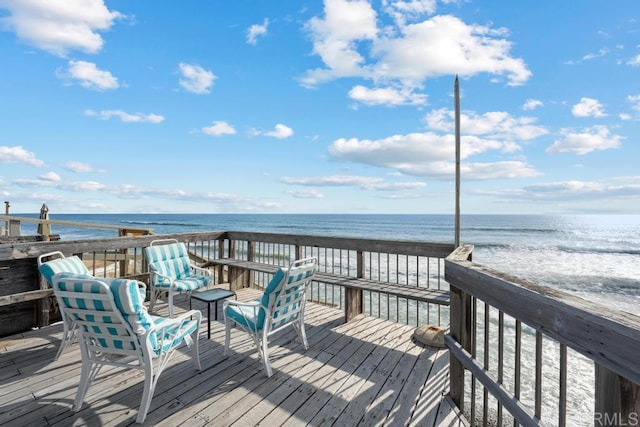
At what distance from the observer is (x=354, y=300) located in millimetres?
3885

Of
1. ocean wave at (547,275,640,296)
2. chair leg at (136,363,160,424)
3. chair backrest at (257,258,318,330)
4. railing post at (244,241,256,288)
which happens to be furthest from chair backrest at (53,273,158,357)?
ocean wave at (547,275,640,296)

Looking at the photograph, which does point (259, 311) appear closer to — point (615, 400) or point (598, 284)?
point (615, 400)

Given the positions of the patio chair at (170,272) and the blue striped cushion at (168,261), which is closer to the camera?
the patio chair at (170,272)

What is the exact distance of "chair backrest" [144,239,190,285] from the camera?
12.8 ft

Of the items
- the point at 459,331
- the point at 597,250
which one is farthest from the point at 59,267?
the point at 597,250

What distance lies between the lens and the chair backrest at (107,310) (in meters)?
1.87

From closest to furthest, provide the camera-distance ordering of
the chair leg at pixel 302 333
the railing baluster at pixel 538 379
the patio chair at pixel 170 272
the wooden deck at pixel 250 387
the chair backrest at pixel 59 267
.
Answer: the railing baluster at pixel 538 379 → the wooden deck at pixel 250 387 → the chair backrest at pixel 59 267 → the chair leg at pixel 302 333 → the patio chair at pixel 170 272

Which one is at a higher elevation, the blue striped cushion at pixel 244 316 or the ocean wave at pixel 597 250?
the blue striped cushion at pixel 244 316

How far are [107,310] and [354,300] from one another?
2741 mm

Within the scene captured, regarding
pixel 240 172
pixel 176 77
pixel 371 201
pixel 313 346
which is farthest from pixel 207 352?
pixel 371 201

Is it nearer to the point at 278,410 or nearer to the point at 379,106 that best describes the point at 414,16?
the point at 379,106

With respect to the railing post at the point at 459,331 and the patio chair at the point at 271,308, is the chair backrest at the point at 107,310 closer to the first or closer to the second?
the patio chair at the point at 271,308

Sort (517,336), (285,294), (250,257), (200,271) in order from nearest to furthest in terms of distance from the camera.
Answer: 1. (517,336)
2. (285,294)
3. (200,271)
4. (250,257)

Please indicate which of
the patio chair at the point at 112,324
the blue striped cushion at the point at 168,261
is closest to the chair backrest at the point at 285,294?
the patio chair at the point at 112,324
